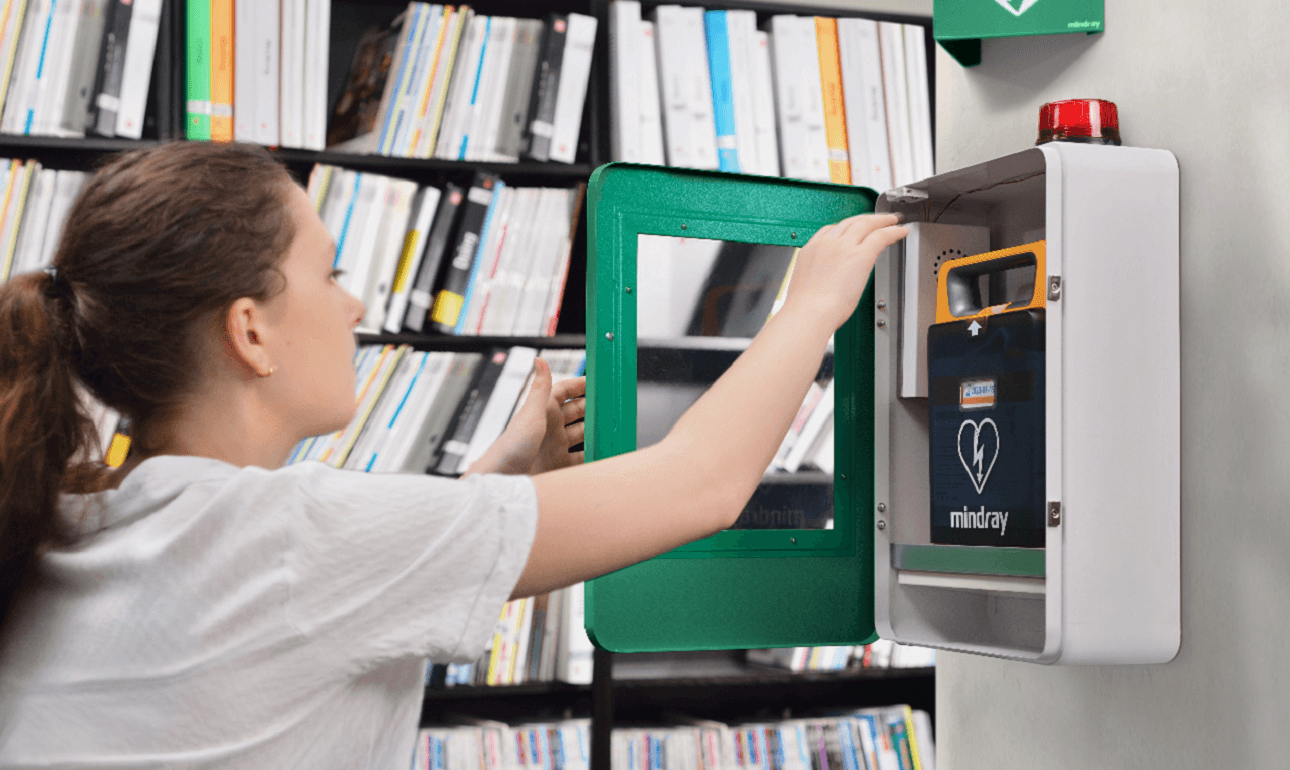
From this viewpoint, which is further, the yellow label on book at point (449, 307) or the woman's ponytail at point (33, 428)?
the yellow label on book at point (449, 307)

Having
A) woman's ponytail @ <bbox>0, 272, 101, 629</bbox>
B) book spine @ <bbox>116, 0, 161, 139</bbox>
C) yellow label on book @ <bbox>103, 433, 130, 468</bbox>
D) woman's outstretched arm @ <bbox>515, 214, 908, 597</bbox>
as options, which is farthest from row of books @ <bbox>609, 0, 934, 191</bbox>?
woman's ponytail @ <bbox>0, 272, 101, 629</bbox>

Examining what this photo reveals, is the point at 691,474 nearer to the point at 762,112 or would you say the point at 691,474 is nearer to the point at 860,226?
the point at 860,226

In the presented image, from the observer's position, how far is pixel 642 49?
2379 millimetres

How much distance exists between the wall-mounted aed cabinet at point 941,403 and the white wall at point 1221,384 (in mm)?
A: 25

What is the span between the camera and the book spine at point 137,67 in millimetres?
2164

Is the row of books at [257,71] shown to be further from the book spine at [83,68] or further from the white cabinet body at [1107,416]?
the white cabinet body at [1107,416]

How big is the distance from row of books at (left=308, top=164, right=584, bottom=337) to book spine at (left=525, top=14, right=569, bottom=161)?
Answer: 10cm

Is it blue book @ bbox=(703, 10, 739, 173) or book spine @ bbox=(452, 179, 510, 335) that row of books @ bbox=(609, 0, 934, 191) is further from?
book spine @ bbox=(452, 179, 510, 335)

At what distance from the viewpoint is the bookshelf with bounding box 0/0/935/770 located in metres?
2.22

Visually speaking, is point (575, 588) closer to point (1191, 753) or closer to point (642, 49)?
point (642, 49)

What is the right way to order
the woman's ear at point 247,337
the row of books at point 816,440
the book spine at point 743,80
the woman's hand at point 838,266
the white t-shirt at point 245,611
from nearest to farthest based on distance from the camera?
the white t-shirt at point 245,611 < the woman's ear at point 247,337 < the woman's hand at point 838,266 < the row of books at point 816,440 < the book spine at point 743,80

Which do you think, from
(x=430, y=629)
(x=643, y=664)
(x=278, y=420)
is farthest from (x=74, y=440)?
(x=643, y=664)

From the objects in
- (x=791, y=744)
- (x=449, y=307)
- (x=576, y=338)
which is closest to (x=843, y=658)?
Result: (x=791, y=744)

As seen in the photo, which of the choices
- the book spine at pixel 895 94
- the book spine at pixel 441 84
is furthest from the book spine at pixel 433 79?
the book spine at pixel 895 94
